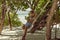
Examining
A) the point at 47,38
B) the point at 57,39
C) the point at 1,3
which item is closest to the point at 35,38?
the point at 57,39

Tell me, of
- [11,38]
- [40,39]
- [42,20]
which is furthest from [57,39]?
[11,38]

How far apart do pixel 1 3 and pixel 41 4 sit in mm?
1557

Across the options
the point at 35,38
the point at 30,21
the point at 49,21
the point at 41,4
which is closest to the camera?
the point at 49,21

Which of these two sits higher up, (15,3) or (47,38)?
(15,3)

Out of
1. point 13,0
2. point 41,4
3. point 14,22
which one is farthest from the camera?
point 14,22

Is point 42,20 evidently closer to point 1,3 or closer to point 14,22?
point 1,3

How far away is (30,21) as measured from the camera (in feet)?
20.4

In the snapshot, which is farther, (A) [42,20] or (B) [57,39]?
(B) [57,39]

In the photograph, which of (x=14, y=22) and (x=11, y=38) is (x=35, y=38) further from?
(x=14, y=22)

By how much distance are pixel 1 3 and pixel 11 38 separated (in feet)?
4.40

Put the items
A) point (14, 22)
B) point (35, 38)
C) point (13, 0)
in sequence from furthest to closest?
1. point (14, 22)
2. point (35, 38)
3. point (13, 0)

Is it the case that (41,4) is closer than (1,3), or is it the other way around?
(41,4)

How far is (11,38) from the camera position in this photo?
7.48 meters

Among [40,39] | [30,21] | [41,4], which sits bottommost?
[40,39]
